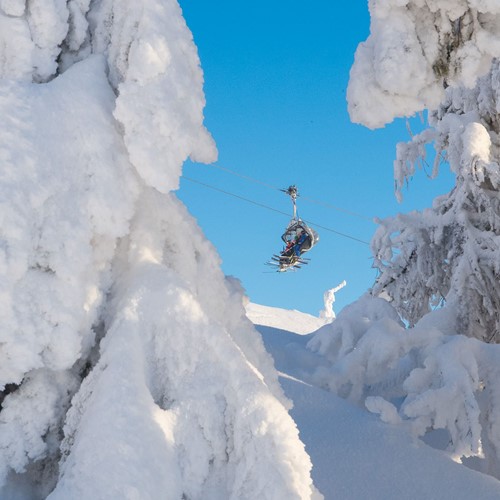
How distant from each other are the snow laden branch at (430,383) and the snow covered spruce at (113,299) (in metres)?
3.51

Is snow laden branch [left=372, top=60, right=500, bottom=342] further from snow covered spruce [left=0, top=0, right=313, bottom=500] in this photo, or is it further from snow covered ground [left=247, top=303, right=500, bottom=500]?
snow covered spruce [left=0, top=0, right=313, bottom=500]

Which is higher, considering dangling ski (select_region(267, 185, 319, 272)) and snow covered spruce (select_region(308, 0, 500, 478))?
snow covered spruce (select_region(308, 0, 500, 478))

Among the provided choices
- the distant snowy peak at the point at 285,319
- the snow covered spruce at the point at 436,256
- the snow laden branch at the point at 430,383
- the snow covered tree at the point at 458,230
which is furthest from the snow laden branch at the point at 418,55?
the distant snowy peak at the point at 285,319

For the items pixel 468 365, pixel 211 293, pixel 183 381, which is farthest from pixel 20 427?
pixel 468 365

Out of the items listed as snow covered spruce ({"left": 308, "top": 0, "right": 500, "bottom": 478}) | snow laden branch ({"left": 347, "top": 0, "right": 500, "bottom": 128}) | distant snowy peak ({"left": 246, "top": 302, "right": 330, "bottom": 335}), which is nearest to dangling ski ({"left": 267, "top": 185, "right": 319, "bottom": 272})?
snow covered spruce ({"left": 308, "top": 0, "right": 500, "bottom": 478})

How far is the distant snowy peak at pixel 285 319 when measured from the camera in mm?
17913

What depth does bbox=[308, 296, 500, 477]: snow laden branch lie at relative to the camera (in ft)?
20.1

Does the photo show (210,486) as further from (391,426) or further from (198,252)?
(391,426)

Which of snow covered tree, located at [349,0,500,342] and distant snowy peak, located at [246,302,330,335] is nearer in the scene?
snow covered tree, located at [349,0,500,342]

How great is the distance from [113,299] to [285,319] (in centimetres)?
1676

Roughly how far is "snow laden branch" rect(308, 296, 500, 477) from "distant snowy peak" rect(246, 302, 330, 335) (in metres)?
9.48

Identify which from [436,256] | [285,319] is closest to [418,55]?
[436,256]

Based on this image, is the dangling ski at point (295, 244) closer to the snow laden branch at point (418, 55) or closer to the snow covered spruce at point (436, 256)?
the snow covered spruce at point (436, 256)

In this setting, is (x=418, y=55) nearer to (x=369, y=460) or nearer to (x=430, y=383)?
(x=369, y=460)
